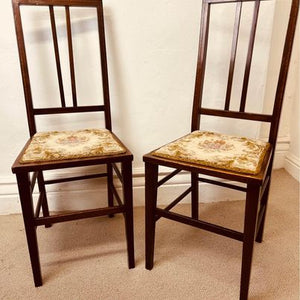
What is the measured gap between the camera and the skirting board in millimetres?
1418

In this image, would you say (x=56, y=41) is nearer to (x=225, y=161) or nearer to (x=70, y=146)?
(x=70, y=146)

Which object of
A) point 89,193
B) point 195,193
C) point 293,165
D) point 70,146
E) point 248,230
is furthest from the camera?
point 293,165

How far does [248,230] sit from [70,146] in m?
0.65

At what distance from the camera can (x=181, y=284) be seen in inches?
39.9

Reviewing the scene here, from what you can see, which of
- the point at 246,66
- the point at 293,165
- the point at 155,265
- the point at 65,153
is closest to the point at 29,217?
the point at 65,153

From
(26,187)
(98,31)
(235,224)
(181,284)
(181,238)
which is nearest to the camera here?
(26,187)

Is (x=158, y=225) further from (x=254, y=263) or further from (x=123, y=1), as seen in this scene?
(x=123, y=1)

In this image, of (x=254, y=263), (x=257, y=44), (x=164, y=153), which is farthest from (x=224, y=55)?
(x=254, y=263)

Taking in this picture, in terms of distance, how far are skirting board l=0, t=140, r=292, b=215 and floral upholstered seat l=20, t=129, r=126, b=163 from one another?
1.18ft

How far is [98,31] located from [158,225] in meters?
0.91

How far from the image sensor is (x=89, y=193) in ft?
4.81

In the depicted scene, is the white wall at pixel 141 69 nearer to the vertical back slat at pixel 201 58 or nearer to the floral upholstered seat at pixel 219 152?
the vertical back slat at pixel 201 58

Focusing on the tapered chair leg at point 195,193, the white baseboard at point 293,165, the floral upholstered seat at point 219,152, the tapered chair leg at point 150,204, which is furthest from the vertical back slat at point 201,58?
the white baseboard at point 293,165

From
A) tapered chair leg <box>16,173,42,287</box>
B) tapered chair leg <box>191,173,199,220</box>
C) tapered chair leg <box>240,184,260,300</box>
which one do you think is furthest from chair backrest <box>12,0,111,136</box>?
tapered chair leg <box>240,184,260,300</box>
